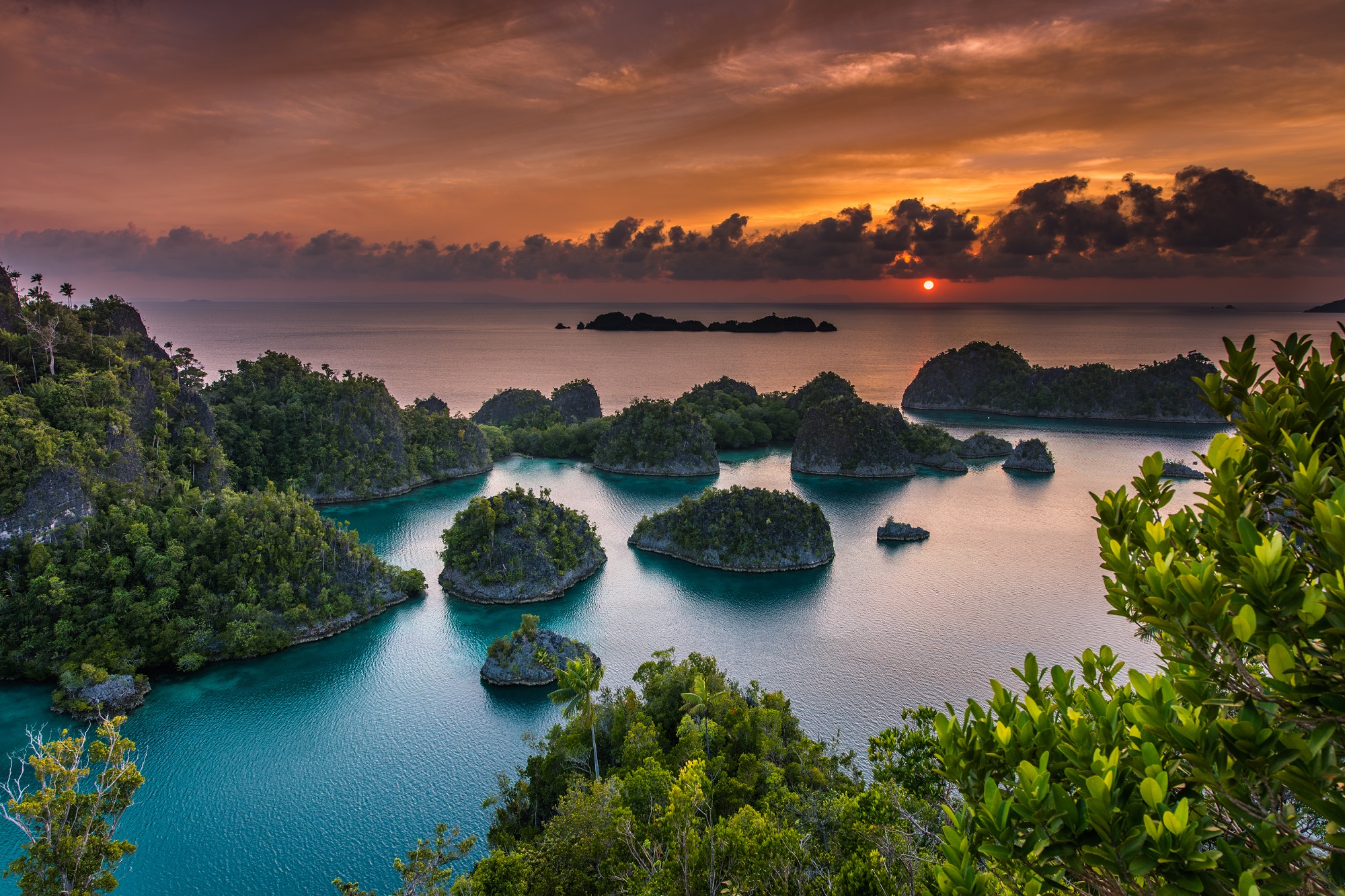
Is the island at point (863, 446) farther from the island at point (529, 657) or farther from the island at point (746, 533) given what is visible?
the island at point (529, 657)

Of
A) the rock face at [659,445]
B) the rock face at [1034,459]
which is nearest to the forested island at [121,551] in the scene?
the rock face at [659,445]

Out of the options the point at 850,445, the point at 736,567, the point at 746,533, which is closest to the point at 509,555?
the point at 736,567

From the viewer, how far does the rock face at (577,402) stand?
94.4 metres

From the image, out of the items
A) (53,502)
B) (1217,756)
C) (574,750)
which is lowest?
(574,750)

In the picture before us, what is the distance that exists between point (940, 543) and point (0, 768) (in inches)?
2049

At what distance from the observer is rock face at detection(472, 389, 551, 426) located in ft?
306

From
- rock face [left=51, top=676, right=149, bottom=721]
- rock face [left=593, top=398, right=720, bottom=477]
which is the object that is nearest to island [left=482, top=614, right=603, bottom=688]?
rock face [left=51, top=676, right=149, bottom=721]

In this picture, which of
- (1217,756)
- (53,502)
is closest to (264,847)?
(53,502)

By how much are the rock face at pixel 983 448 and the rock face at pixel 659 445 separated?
3074 centimetres

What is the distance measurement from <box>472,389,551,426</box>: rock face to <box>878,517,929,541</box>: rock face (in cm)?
5191

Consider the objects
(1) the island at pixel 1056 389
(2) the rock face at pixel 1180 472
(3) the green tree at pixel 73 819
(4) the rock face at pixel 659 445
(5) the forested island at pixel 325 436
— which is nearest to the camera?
(3) the green tree at pixel 73 819

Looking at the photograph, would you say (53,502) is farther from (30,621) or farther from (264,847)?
(264,847)

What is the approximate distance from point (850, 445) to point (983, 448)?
2053 cm

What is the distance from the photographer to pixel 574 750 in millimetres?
23391
